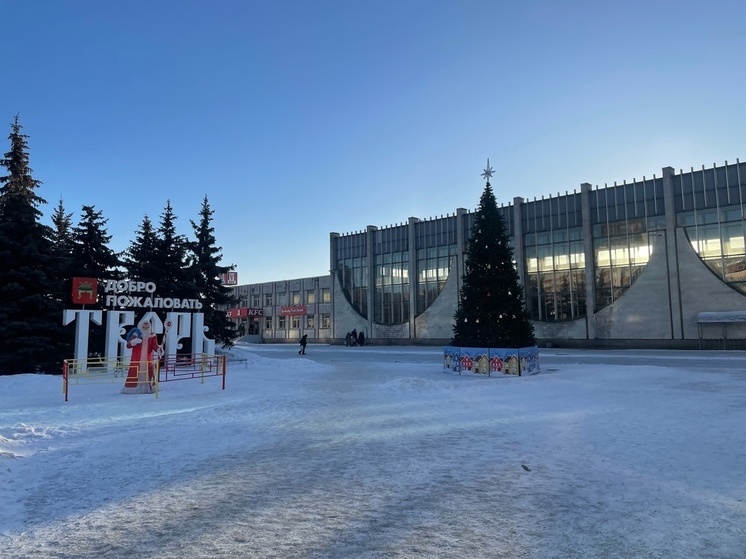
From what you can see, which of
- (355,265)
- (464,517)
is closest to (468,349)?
(464,517)

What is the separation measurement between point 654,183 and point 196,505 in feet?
151

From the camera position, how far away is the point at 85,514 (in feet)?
18.1

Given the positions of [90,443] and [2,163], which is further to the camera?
[2,163]

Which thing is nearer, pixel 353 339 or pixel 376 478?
pixel 376 478

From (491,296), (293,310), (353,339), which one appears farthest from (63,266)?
(293,310)

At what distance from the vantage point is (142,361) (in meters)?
16.4

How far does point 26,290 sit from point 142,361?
31.2 ft

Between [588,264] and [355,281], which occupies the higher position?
[355,281]

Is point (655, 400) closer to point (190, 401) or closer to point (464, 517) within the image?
point (464, 517)

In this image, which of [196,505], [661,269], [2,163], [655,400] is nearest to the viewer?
[196,505]

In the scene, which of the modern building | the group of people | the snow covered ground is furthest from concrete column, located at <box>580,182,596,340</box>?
the snow covered ground

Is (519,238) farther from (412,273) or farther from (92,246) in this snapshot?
(92,246)

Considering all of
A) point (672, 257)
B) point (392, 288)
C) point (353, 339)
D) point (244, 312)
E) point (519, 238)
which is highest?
point (519, 238)

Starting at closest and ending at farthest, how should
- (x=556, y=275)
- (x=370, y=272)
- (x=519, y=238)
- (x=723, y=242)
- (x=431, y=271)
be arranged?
1. (x=723, y=242)
2. (x=556, y=275)
3. (x=519, y=238)
4. (x=431, y=271)
5. (x=370, y=272)
